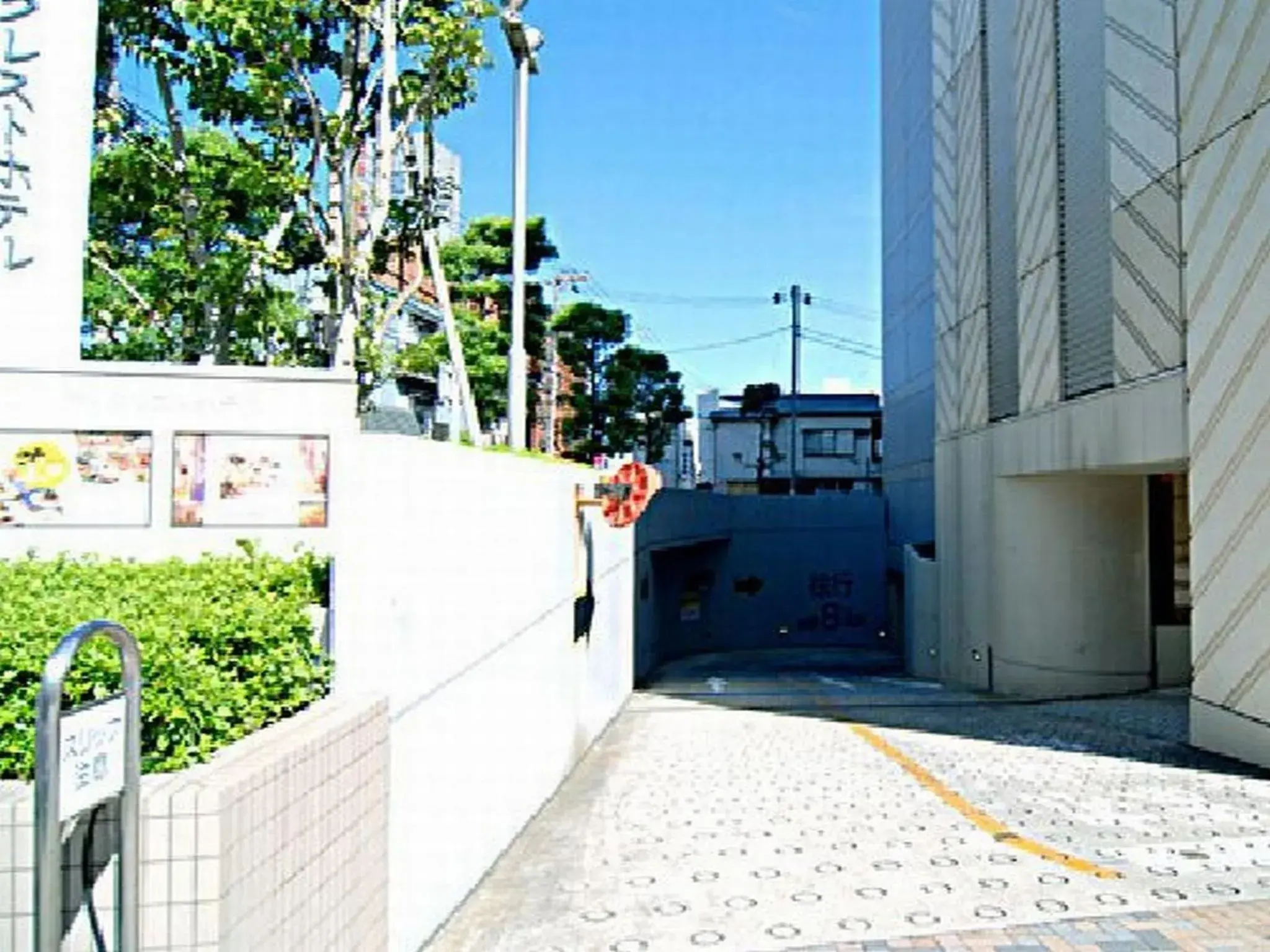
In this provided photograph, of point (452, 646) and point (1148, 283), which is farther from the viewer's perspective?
point (1148, 283)

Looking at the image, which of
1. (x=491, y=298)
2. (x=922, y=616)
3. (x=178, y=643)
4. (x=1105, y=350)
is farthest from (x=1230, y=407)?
(x=491, y=298)

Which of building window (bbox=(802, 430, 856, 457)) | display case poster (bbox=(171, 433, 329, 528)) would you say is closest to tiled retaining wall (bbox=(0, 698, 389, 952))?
display case poster (bbox=(171, 433, 329, 528))

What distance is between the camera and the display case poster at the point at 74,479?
5746 mm

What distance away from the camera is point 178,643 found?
4.18m

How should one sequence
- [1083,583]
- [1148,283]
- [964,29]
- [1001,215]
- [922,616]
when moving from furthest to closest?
[922,616] → [964,29] → [1001,215] → [1083,583] → [1148,283]

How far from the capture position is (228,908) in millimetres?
3555

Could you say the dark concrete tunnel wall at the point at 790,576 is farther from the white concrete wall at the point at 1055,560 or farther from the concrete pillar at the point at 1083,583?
the concrete pillar at the point at 1083,583

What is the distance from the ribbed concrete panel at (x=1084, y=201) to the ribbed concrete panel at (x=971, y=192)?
465cm

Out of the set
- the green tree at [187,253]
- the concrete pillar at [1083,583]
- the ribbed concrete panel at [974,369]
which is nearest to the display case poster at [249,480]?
the green tree at [187,253]

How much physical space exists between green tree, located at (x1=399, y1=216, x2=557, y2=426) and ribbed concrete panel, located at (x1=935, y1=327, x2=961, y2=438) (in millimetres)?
10381

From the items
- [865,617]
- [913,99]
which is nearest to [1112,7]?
[913,99]

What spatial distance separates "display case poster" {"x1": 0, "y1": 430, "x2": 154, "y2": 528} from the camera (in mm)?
5746

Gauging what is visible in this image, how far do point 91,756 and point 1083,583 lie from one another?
18.6 m

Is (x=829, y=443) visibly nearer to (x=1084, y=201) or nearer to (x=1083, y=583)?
(x=1083, y=583)
